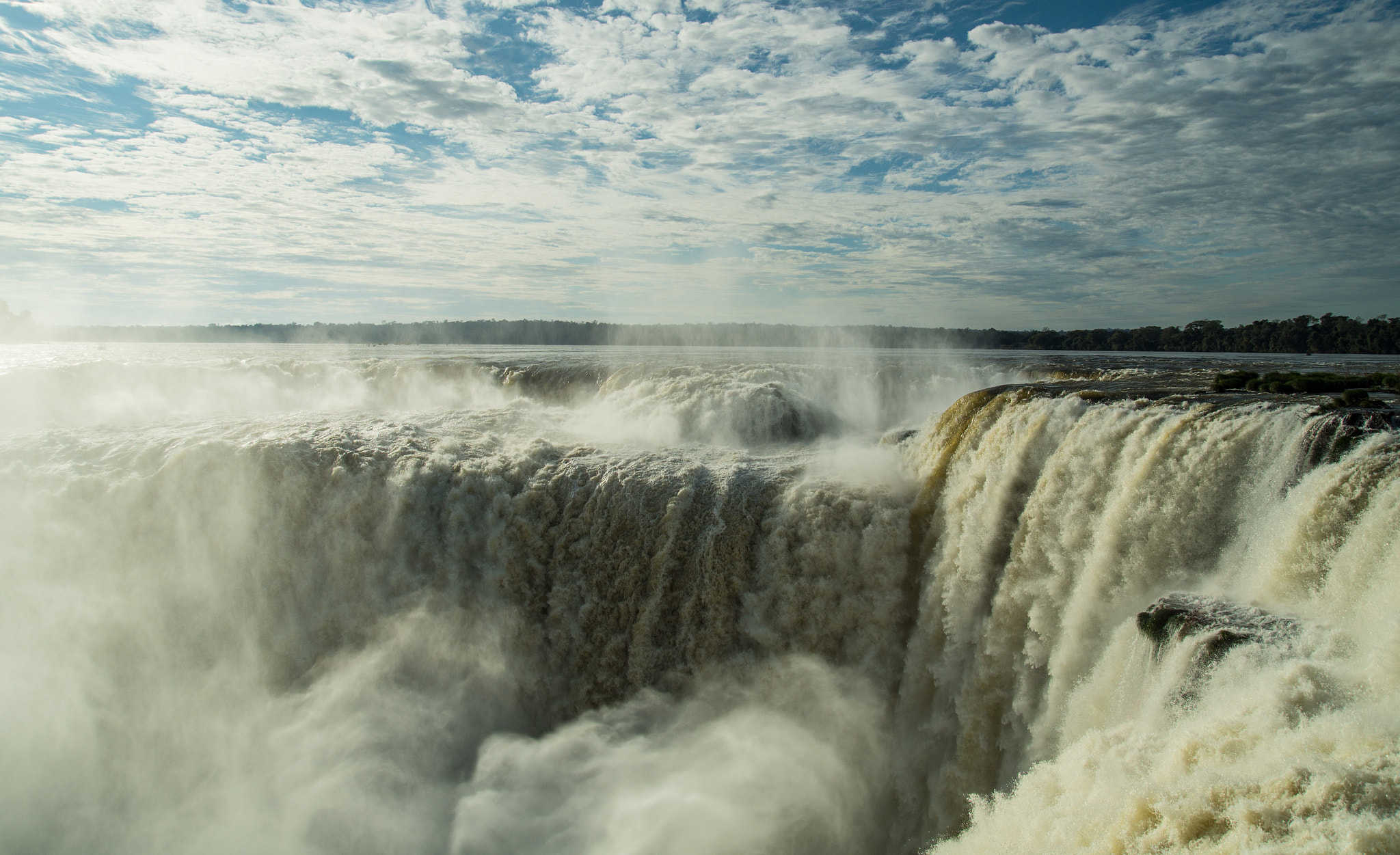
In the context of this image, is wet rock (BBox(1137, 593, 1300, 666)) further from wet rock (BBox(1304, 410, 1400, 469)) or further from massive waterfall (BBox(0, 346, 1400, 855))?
wet rock (BBox(1304, 410, 1400, 469))

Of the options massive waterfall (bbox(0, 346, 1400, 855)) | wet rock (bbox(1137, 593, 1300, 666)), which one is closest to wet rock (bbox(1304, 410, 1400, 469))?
massive waterfall (bbox(0, 346, 1400, 855))

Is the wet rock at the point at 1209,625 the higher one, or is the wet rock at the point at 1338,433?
the wet rock at the point at 1338,433

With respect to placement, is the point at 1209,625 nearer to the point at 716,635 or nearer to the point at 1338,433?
the point at 1338,433

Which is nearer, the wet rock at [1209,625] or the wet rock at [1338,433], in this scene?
the wet rock at [1209,625]

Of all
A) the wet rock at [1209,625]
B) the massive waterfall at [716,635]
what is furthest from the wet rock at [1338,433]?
the wet rock at [1209,625]

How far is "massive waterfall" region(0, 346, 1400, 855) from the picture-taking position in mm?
4949

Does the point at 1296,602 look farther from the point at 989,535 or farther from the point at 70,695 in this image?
the point at 70,695

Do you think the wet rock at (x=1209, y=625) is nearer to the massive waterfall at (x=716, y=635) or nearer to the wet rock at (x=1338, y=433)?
the massive waterfall at (x=716, y=635)

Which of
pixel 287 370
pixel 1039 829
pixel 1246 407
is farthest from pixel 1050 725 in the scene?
pixel 287 370

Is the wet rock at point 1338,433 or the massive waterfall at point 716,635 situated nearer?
the massive waterfall at point 716,635

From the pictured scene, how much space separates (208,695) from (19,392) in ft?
60.2

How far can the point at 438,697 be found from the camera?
10703mm

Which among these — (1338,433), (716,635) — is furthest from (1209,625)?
(716,635)

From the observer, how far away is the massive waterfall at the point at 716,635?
495cm
